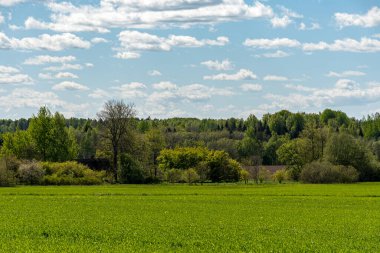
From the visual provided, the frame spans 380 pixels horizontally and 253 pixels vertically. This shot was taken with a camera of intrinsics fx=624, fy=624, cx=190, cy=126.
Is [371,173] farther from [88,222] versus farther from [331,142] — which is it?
[88,222]

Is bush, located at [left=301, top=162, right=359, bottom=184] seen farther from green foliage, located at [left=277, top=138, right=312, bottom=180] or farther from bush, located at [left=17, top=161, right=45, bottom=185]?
bush, located at [left=17, top=161, right=45, bottom=185]

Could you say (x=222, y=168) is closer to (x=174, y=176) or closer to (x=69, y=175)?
(x=174, y=176)

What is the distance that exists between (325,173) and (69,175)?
4852 centimetres

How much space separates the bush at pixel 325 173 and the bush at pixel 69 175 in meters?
40.0

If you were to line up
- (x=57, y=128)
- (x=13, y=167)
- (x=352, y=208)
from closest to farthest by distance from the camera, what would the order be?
1. (x=352, y=208)
2. (x=13, y=167)
3. (x=57, y=128)

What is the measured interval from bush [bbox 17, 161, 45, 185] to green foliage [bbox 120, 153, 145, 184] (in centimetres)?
1442

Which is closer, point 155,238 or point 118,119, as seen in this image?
point 155,238

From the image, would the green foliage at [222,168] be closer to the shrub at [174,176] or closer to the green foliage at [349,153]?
the shrub at [174,176]

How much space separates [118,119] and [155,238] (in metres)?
84.6

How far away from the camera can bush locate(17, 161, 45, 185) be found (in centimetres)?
10425

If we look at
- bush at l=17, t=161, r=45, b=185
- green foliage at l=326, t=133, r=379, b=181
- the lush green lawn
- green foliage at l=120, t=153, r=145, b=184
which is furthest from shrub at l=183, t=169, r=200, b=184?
the lush green lawn

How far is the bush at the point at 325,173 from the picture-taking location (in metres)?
120

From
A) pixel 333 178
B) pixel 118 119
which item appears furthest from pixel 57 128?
pixel 333 178

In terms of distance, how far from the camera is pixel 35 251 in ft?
85.9
